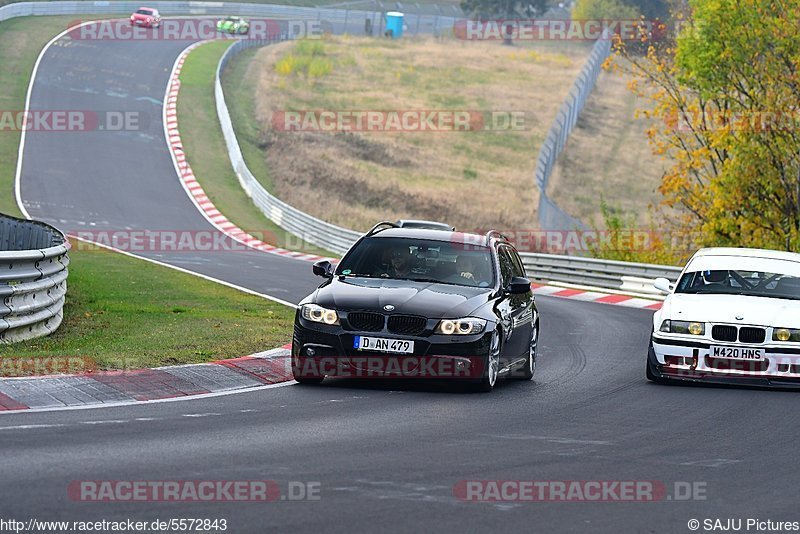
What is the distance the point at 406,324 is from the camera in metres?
12.5

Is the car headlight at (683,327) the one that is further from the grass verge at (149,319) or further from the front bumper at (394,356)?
the grass verge at (149,319)

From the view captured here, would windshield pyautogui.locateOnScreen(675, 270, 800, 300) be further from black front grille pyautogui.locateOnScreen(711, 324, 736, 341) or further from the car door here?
the car door

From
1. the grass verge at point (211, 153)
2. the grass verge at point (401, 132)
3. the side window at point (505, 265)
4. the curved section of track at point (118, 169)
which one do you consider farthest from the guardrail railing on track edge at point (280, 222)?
the side window at point (505, 265)

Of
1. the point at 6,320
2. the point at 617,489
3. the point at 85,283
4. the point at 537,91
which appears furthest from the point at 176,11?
the point at 617,489

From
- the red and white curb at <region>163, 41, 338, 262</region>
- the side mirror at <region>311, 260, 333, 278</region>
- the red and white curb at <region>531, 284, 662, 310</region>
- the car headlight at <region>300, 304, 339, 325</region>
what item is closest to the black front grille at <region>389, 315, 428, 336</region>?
the car headlight at <region>300, 304, 339, 325</region>

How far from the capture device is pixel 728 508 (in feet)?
25.9

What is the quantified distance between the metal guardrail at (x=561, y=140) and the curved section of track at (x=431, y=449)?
2129cm

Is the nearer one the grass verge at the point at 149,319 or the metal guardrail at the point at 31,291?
the grass verge at the point at 149,319

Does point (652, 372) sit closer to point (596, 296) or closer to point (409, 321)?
point (409, 321)

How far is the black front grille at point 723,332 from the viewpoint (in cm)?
1396

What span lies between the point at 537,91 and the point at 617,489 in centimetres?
7186

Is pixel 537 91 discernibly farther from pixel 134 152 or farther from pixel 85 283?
pixel 85 283

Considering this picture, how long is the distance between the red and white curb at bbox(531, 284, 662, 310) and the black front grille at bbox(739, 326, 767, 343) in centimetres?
1265

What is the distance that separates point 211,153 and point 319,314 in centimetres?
3970
